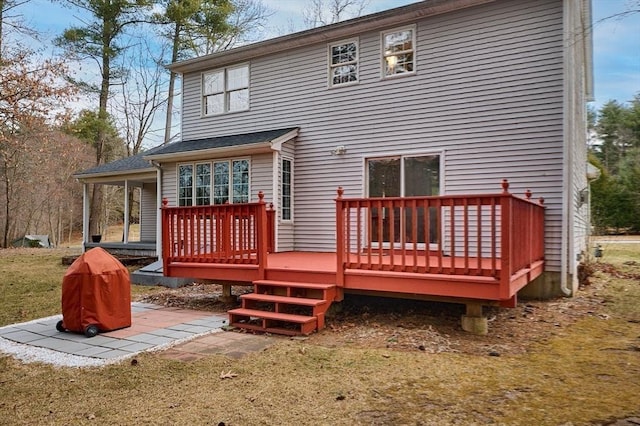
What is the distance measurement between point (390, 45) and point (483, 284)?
575cm

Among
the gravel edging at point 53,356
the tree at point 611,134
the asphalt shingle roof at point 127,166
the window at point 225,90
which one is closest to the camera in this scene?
the gravel edging at point 53,356

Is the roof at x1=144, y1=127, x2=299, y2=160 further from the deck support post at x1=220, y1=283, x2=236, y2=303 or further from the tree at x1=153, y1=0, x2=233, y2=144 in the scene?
the tree at x1=153, y1=0, x2=233, y2=144

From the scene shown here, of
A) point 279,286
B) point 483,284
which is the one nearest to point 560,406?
point 483,284

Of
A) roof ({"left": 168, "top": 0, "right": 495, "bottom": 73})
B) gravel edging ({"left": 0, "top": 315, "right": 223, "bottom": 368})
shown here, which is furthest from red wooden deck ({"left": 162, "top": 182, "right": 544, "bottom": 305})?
roof ({"left": 168, "top": 0, "right": 495, "bottom": 73})

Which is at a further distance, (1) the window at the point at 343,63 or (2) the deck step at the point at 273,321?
(1) the window at the point at 343,63

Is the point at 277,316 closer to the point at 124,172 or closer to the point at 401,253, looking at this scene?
the point at 401,253

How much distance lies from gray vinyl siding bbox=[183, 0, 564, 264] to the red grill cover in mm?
4323

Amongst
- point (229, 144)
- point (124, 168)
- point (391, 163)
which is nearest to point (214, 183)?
point (229, 144)

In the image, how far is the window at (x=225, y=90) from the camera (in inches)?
416

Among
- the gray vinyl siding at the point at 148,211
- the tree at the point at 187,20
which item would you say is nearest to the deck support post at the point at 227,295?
the gray vinyl siding at the point at 148,211

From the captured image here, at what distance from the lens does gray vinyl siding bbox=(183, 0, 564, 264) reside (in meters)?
Answer: 7.03

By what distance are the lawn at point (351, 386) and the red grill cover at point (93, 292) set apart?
3.11 feet

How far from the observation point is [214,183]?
33.0 ft

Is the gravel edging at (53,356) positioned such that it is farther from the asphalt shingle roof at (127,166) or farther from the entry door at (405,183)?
the asphalt shingle roof at (127,166)
